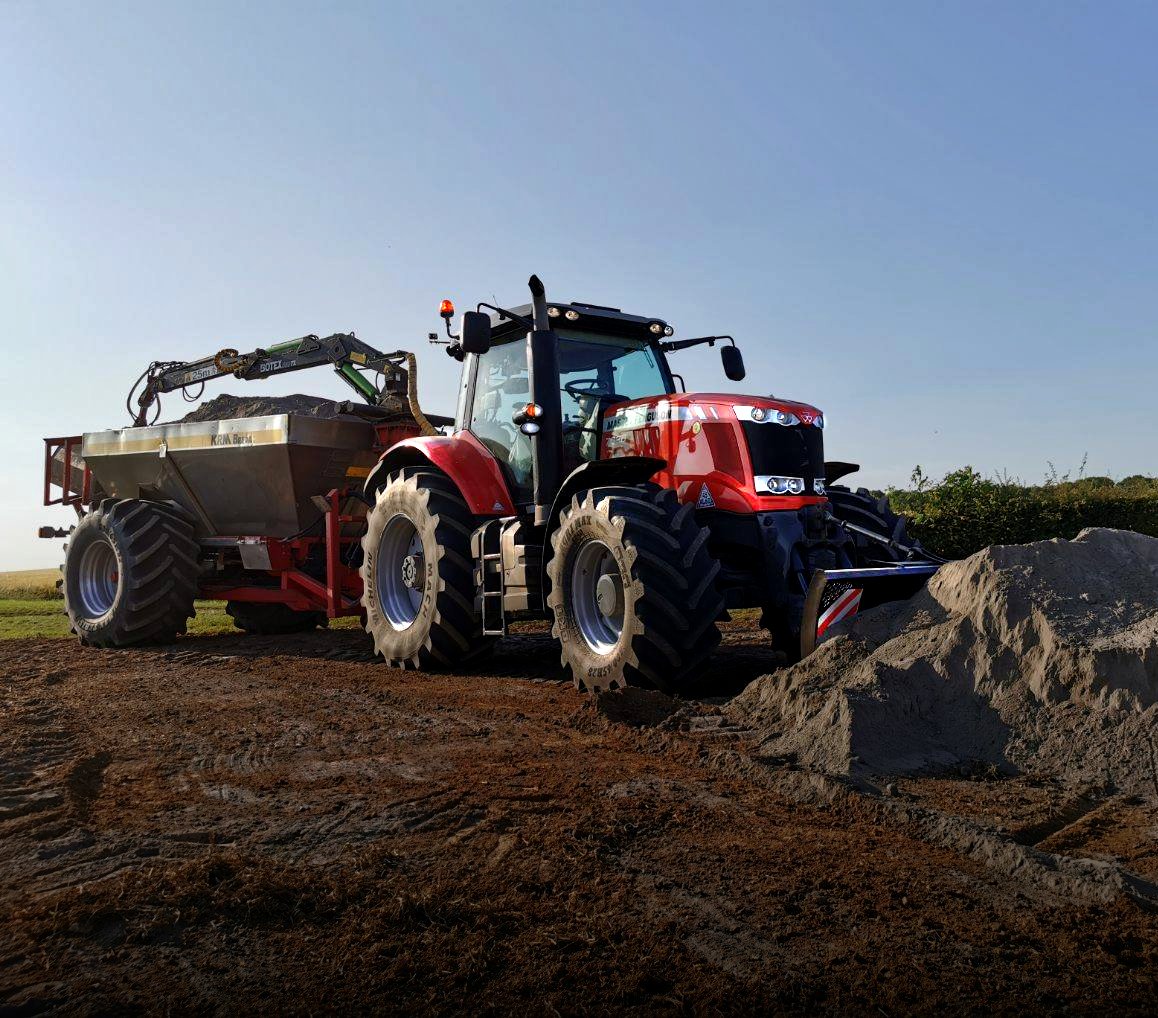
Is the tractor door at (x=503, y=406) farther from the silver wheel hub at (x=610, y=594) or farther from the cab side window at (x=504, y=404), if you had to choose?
the silver wheel hub at (x=610, y=594)

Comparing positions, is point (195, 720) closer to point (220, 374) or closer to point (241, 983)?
point (241, 983)

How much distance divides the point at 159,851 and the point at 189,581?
7.39 metres

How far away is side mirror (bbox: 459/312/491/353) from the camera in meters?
7.14

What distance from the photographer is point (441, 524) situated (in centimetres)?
788

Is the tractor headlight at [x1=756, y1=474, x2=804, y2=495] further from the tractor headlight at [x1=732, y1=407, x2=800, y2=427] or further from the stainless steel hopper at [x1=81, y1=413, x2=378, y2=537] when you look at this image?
the stainless steel hopper at [x1=81, y1=413, x2=378, y2=537]

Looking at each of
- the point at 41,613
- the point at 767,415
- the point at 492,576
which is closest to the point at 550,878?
the point at 767,415

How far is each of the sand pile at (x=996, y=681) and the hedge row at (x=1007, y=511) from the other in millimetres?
8150

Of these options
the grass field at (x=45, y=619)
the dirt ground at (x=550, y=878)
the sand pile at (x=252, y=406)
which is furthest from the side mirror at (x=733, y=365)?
the grass field at (x=45, y=619)

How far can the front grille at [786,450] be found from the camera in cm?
688

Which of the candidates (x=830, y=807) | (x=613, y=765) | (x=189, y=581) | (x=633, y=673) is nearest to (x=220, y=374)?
(x=189, y=581)

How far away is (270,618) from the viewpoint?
11672 mm

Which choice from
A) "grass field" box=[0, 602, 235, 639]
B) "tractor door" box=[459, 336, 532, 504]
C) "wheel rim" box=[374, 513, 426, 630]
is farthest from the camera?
"grass field" box=[0, 602, 235, 639]

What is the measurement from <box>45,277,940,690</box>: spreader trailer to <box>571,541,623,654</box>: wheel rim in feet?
0.05

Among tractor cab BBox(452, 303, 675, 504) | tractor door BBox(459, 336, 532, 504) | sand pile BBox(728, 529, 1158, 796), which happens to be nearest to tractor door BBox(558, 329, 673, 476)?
tractor cab BBox(452, 303, 675, 504)
